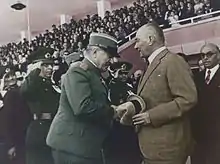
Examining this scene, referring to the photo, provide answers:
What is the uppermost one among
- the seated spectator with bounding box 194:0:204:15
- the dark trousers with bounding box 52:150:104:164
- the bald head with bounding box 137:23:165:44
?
the seated spectator with bounding box 194:0:204:15

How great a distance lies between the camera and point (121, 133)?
2.32 meters

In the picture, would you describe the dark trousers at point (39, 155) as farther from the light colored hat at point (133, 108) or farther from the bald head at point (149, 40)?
the bald head at point (149, 40)

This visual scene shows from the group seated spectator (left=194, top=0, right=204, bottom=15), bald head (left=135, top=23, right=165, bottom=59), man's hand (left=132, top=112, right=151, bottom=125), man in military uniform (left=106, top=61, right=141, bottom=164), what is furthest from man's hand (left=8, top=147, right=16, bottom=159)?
seated spectator (left=194, top=0, right=204, bottom=15)

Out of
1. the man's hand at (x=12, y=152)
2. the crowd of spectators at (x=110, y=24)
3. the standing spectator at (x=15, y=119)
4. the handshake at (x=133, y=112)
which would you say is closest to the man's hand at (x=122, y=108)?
the handshake at (x=133, y=112)

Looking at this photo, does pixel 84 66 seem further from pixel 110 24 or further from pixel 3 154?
pixel 3 154

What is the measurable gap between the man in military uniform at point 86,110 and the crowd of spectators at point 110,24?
0.42 feet

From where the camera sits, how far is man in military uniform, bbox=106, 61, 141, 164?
229 cm

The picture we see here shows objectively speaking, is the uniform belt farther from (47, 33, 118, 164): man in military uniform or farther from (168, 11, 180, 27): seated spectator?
(168, 11, 180, 27): seated spectator

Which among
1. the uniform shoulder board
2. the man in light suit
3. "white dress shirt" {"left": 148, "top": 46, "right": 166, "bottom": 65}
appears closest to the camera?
the man in light suit

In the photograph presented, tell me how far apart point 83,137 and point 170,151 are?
44cm

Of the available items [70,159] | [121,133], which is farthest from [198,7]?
[70,159]

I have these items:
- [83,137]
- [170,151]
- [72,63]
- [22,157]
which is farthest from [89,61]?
[22,157]

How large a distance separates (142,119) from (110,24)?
23.9 inches

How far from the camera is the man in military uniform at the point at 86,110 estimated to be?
220cm
